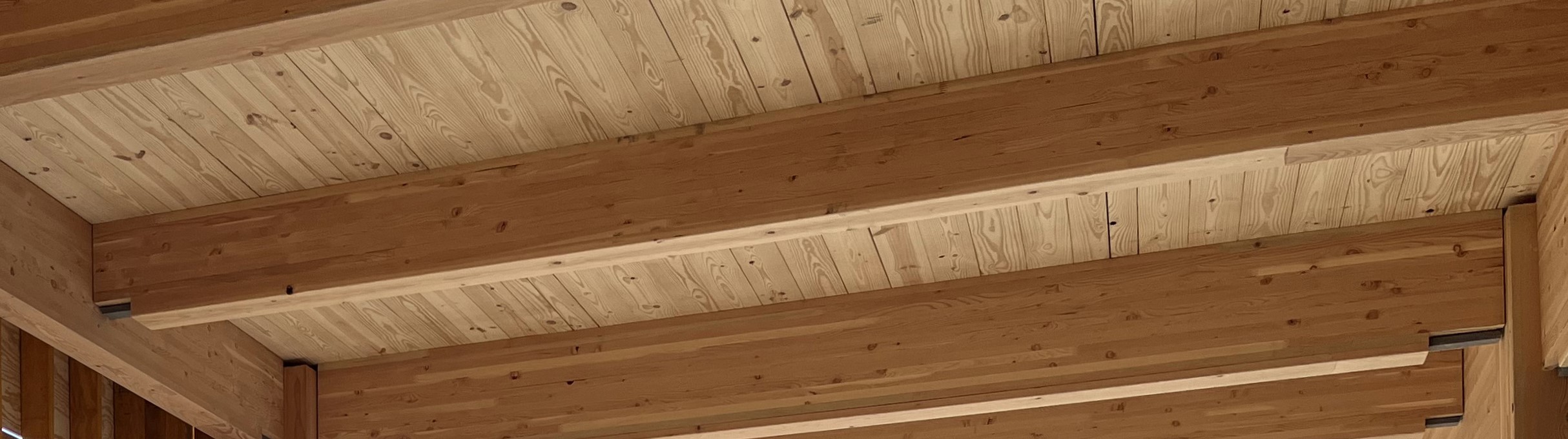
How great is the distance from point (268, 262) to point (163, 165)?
1.20 feet

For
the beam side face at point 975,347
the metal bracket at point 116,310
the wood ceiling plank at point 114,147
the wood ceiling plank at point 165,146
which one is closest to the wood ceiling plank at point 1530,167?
the beam side face at point 975,347

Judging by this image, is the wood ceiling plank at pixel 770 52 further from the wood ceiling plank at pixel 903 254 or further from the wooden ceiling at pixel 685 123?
the wood ceiling plank at pixel 903 254

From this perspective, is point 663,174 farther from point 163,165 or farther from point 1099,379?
point 1099,379

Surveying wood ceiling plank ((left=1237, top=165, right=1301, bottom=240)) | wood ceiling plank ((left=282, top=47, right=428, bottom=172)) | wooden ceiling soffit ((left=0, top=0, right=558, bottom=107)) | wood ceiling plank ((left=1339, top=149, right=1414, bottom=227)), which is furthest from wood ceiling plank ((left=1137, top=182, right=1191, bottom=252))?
wooden ceiling soffit ((left=0, top=0, right=558, bottom=107))

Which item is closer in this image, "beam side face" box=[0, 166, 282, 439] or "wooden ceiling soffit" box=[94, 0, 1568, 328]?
"wooden ceiling soffit" box=[94, 0, 1568, 328]

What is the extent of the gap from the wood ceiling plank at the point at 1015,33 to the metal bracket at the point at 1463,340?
67.1 inches

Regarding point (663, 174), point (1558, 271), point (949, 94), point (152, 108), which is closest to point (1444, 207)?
point (1558, 271)

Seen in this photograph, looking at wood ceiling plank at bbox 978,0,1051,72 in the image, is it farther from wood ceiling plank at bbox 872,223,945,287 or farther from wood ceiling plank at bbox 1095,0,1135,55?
wood ceiling plank at bbox 872,223,945,287

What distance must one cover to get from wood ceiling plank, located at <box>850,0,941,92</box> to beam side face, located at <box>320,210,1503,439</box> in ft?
4.16

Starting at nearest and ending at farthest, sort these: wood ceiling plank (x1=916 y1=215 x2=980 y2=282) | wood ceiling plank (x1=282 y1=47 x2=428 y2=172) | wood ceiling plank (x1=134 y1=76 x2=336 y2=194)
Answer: wood ceiling plank (x1=282 y1=47 x2=428 y2=172)
wood ceiling plank (x1=134 y1=76 x2=336 y2=194)
wood ceiling plank (x1=916 y1=215 x2=980 y2=282)

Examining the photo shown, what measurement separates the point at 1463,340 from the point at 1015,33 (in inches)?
74.5

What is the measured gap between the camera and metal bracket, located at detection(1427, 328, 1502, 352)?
14.8ft

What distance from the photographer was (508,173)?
4.11 meters

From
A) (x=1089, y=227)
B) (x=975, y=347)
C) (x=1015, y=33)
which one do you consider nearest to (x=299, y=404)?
(x=975, y=347)
